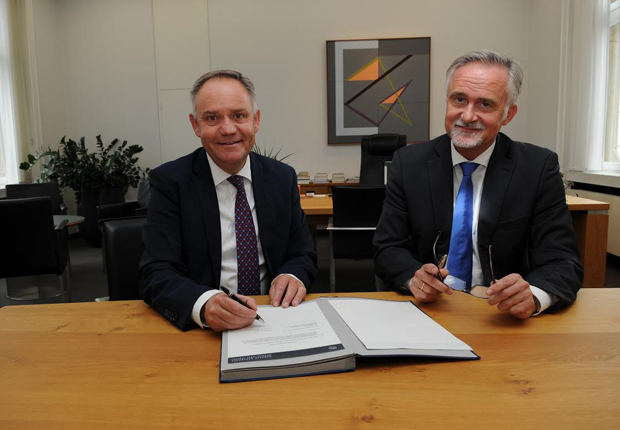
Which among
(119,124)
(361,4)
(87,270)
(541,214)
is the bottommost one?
(87,270)

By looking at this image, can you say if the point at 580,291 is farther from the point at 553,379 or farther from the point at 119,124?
the point at 119,124

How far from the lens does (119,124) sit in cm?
677

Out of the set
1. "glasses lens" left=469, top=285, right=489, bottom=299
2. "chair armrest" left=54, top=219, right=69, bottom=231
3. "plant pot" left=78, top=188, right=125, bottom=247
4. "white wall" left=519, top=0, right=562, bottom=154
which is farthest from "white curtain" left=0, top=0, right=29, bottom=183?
"white wall" left=519, top=0, right=562, bottom=154

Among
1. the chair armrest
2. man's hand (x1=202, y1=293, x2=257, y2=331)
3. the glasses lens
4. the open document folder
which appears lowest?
the chair armrest

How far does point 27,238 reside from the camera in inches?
120

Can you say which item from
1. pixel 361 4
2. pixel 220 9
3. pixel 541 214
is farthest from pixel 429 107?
pixel 541 214

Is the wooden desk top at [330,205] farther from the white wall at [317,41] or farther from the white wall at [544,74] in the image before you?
the white wall at [317,41]

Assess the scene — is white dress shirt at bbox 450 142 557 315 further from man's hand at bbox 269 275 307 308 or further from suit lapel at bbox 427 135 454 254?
man's hand at bbox 269 275 307 308

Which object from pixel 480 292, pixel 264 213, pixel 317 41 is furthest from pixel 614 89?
pixel 264 213

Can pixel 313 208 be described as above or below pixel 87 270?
above

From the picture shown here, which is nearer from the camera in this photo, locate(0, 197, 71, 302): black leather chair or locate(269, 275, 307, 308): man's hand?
locate(269, 275, 307, 308): man's hand

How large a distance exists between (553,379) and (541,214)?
0.82m

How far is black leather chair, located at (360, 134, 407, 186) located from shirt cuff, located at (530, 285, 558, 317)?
288 centimetres

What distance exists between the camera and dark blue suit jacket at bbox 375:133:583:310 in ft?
4.78
